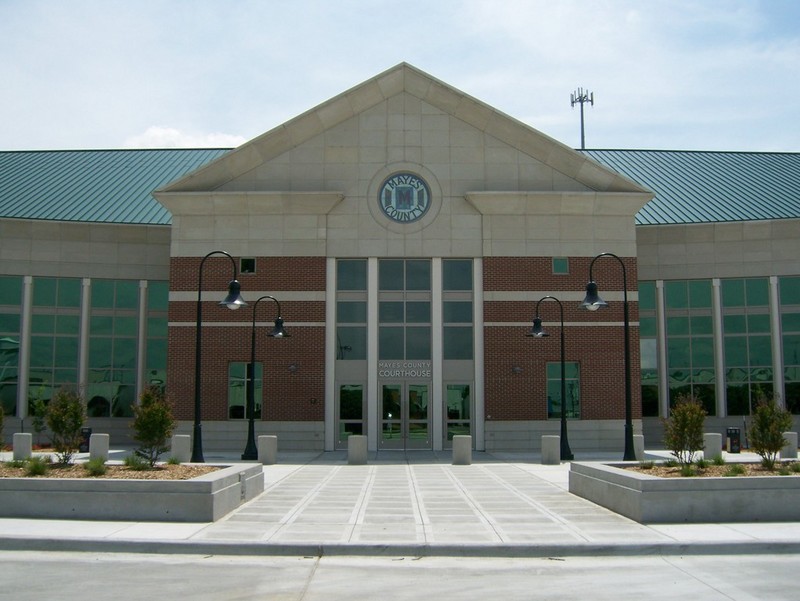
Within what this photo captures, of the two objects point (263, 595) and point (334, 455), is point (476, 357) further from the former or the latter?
point (263, 595)

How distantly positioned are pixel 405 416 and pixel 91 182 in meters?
20.1

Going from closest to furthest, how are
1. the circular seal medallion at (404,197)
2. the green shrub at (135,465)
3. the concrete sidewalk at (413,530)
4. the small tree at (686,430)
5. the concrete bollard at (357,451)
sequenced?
the concrete sidewalk at (413,530) → the green shrub at (135,465) → the small tree at (686,430) → the concrete bollard at (357,451) → the circular seal medallion at (404,197)

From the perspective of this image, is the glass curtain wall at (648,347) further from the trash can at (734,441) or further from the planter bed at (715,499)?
the planter bed at (715,499)

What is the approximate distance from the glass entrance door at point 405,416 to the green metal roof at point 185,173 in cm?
1239

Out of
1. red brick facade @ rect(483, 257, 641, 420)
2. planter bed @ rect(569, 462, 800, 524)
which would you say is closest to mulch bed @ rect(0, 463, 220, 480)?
planter bed @ rect(569, 462, 800, 524)

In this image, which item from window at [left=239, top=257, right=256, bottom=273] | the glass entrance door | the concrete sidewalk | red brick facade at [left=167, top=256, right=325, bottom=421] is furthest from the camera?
Answer: window at [left=239, top=257, right=256, bottom=273]

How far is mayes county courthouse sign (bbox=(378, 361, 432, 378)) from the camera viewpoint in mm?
34250

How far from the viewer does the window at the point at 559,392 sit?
3425 cm

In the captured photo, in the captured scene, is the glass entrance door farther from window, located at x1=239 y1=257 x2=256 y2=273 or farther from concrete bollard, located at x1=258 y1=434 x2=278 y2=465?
concrete bollard, located at x1=258 y1=434 x2=278 y2=465

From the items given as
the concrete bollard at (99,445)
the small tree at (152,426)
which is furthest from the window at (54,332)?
the small tree at (152,426)

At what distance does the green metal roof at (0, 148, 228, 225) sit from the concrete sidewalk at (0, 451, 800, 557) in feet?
72.3

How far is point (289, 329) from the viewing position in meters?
34.1

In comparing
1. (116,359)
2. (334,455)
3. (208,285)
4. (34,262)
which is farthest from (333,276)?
(34,262)

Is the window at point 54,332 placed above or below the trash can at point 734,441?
above
